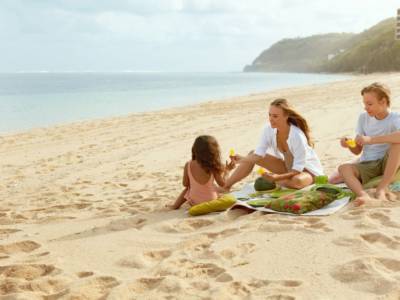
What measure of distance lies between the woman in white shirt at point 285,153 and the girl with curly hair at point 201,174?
1.61 feet

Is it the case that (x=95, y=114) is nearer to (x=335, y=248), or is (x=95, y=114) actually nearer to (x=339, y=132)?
(x=339, y=132)

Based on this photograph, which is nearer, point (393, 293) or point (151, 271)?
point (393, 293)

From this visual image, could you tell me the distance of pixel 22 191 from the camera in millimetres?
5977

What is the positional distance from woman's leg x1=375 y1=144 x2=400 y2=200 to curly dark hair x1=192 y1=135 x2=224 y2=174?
4.87 ft

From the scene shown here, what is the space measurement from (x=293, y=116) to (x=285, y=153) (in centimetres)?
43

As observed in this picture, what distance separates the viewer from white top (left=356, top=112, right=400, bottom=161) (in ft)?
15.2

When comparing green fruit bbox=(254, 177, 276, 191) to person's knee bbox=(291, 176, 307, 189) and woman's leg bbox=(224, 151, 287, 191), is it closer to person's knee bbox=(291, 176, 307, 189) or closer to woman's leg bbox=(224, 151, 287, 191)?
woman's leg bbox=(224, 151, 287, 191)

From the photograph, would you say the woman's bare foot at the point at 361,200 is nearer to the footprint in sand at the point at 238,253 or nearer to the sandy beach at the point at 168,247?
the sandy beach at the point at 168,247

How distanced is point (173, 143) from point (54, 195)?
3906 mm

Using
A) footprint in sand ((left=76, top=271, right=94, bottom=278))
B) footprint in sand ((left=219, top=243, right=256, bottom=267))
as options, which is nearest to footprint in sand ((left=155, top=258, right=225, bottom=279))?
footprint in sand ((left=219, top=243, right=256, bottom=267))

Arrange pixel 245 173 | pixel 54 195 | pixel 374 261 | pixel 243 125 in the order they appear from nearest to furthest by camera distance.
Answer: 1. pixel 374 261
2. pixel 245 173
3. pixel 54 195
4. pixel 243 125

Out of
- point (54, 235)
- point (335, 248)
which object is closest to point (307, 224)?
point (335, 248)

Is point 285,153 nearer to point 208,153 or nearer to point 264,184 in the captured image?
point 264,184

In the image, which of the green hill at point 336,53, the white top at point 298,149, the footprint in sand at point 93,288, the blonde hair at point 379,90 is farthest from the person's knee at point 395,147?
the green hill at point 336,53
